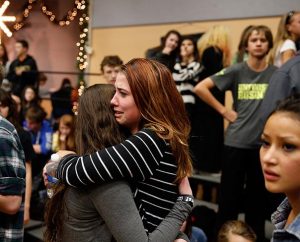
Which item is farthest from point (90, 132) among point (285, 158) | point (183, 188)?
point (285, 158)

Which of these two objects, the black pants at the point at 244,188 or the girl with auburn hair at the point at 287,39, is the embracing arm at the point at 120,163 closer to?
the black pants at the point at 244,188

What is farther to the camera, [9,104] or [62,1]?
[62,1]

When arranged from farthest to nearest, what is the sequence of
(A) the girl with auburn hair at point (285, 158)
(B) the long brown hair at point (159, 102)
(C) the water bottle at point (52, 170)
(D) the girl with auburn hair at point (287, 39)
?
(D) the girl with auburn hair at point (287, 39), (C) the water bottle at point (52, 170), (B) the long brown hair at point (159, 102), (A) the girl with auburn hair at point (285, 158)

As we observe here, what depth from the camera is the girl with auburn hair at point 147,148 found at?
130 cm

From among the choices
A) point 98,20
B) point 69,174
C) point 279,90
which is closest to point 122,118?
point 69,174

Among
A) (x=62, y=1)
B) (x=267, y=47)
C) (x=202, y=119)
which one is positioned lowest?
(x=202, y=119)

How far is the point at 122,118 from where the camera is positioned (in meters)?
1.44

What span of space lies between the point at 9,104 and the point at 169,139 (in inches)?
66.3

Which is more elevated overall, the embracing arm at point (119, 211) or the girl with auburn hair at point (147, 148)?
the girl with auburn hair at point (147, 148)

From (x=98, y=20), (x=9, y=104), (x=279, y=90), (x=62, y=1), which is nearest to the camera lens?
(x=279, y=90)

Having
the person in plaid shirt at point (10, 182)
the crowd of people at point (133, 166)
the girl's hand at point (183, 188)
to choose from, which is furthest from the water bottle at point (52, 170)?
the girl's hand at point (183, 188)

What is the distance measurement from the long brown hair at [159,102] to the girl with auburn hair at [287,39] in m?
2.22

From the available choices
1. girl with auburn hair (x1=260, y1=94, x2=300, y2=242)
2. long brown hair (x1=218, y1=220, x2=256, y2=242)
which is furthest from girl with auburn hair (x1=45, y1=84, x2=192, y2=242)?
long brown hair (x1=218, y1=220, x2=256, y2=242)

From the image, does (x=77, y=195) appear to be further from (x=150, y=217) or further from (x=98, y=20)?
(x=98, y=20)
